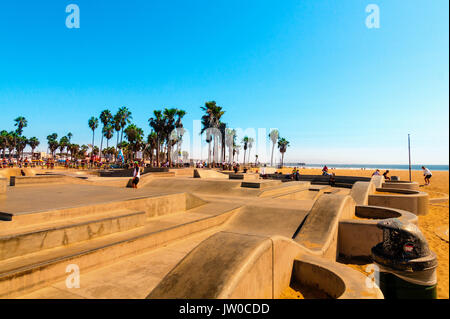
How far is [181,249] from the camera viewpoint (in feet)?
20.8

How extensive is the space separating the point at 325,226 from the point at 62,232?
7.17 m

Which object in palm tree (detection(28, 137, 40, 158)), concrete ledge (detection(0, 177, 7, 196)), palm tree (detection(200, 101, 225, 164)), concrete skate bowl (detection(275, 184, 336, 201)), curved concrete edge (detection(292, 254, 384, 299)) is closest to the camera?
curved concrete edge (detection(292, 254, 384, 299))

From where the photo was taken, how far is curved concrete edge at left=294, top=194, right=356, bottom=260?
6.70 m

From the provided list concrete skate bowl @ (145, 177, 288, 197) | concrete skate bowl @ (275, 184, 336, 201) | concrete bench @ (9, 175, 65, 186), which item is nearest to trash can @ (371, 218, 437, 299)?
concrete skate bowl @ (275, 184, 336, 201)

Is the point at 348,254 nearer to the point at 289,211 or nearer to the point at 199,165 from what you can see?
the point at 289,211

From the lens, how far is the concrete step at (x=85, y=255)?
3.94 meters

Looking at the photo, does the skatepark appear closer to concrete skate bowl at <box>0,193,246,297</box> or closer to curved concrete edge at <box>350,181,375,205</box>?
concrete skate bowl at <box>0,193,246,297</box>

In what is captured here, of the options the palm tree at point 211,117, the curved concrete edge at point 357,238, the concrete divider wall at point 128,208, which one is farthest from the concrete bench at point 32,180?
the palm tree at point 211,117

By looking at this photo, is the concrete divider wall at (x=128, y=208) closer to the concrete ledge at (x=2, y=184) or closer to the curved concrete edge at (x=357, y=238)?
the concrete ledge at (x=2, y=184)

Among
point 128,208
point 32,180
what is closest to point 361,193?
point 128,208

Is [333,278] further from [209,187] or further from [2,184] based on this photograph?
[209,187]

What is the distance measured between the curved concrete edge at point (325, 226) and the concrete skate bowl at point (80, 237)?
3223mm

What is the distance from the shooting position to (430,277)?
15.6 feet
